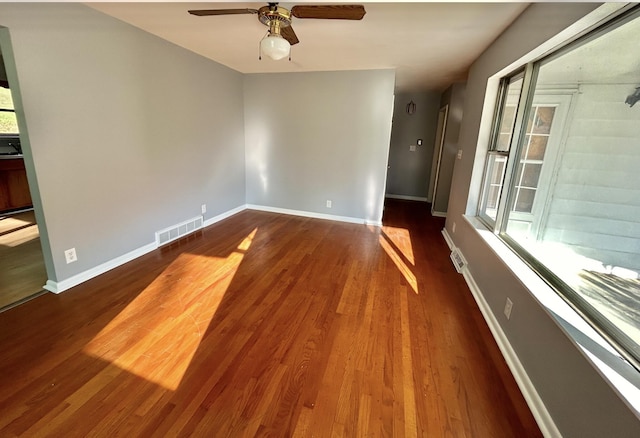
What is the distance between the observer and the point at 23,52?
6.93ft

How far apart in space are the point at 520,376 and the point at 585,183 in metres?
1.24

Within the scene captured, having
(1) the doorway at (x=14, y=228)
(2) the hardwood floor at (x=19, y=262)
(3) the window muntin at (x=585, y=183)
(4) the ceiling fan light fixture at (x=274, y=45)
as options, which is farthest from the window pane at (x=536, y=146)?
(2) the hardwood floor at (x=19, y=262)

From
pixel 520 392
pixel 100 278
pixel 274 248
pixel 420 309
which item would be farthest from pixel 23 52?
pixel 520 392

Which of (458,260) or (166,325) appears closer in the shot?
(166,325)

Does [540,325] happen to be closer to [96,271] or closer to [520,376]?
[520,376]

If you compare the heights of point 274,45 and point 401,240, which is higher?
point 274,45

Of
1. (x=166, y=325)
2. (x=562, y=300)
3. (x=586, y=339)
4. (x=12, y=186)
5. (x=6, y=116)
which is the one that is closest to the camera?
(x=586, y=339)

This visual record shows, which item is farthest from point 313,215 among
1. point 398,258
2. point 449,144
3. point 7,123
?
point 7,123

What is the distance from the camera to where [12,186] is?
4.40 metres

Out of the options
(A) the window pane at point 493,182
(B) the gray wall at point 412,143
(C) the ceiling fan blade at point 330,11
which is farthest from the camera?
(B) the gray wall at point 412,143

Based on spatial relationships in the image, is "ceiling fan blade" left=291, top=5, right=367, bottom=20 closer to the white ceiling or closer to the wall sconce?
the white ceiling

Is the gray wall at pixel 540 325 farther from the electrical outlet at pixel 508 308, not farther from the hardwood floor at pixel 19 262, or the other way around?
the hardwood floor at pixel 19 262

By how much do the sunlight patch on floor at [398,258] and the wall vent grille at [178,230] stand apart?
2.57m

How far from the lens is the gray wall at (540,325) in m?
1.20
